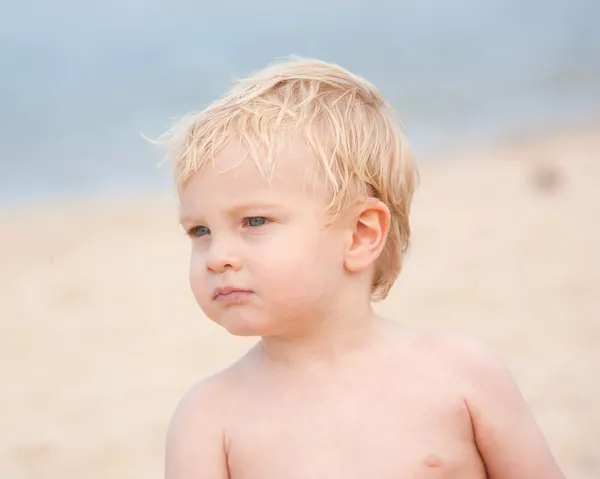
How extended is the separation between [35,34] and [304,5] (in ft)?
13.6

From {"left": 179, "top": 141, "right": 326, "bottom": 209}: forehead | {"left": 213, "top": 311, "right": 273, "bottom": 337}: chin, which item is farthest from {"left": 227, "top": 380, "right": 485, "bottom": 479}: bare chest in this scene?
{"left": 179, "top": 141, "right": 326, "bottom": 209}: forehead

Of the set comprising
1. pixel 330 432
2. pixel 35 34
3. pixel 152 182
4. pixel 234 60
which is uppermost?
pixel 35 34

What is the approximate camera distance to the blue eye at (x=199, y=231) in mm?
2311

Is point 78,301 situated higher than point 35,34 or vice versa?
point 35,34

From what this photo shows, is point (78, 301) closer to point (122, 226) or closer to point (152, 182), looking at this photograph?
point (122, 226)

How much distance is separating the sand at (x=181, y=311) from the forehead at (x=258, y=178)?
2.21 meters

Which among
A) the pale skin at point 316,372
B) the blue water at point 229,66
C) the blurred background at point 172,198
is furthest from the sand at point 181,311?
the blue water at point 229,66

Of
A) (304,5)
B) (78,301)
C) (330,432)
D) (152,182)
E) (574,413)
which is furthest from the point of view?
(304,5)

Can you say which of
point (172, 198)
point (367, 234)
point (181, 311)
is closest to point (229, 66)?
point (172, 198)

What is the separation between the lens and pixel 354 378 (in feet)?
7.72

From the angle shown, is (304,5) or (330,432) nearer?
(330,432)

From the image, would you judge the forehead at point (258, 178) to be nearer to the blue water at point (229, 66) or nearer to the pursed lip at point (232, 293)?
the pursed lip at point (232, 293)

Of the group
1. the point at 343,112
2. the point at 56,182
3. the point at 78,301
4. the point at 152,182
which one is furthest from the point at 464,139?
the point at 343,112

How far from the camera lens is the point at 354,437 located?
2.29 metres
